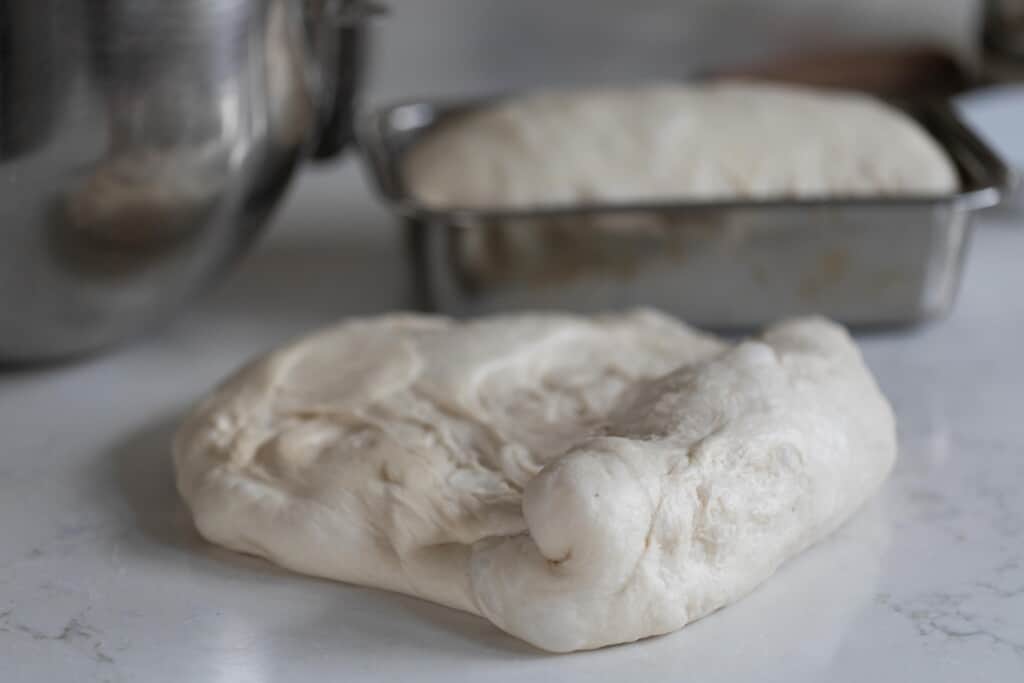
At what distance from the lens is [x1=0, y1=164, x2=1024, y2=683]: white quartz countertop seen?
917 millimetres

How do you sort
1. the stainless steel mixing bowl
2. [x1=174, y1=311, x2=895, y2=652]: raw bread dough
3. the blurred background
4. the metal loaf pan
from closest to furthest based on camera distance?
[x1=174, y1=311, x2=895, y2=652]: raw bread dough
the stainless steel mixing bowl
the metal loaf pan
the blurred background

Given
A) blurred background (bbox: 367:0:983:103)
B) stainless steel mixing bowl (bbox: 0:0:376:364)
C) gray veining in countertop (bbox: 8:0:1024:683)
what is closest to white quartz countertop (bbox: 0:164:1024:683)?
gray veining in countertop (bbox: 8:0:1024:683)

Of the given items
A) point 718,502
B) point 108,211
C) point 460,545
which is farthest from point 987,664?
point 108,211

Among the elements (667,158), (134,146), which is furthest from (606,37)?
(134,146)

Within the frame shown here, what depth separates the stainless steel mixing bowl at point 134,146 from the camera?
1.08 metres

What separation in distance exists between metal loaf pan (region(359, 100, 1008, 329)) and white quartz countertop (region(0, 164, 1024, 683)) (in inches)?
3.3

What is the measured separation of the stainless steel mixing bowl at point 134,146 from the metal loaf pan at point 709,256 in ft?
0.51

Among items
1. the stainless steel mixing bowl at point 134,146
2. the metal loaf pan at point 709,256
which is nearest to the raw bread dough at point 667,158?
the metal loaf pan at point 709,256

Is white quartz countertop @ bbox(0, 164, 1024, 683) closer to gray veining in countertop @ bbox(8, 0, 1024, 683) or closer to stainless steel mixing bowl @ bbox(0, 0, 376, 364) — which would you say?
gray veining in countertop @ bbox(8, 0, 1024, 683)

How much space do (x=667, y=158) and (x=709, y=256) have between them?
4.5 inches

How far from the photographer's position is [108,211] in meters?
1.18

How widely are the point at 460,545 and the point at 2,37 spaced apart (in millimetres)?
519

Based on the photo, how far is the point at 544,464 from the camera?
101cm

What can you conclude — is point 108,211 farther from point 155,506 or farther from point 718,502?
point 718,502
